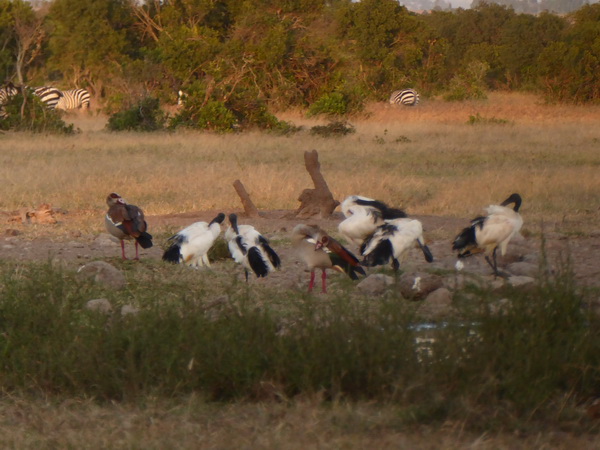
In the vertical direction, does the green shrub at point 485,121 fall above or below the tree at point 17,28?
below

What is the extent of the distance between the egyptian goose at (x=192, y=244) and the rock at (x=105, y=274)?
56 centimetres

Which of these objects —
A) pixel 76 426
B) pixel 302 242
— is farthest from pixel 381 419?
pixel 302 242

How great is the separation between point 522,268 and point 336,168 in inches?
284

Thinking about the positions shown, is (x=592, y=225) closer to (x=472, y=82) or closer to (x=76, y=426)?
(x=76, y=426)

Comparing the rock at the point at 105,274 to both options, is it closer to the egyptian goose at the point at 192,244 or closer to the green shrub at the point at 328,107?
the egyptian goose at the point at 192,244

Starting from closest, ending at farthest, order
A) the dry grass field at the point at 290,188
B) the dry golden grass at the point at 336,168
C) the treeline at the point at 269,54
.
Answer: the dry grass field at the point at 290,188 < the dry golden grass at the point at 336,168 < the treeline at the point at 269,54

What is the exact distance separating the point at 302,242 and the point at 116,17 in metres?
27.1

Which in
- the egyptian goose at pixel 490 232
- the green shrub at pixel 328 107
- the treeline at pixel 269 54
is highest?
the treeline at pixel 269 54

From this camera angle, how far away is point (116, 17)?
31547 mm

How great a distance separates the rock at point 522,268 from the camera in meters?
6.74

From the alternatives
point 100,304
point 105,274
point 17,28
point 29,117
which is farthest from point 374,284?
point 17,28

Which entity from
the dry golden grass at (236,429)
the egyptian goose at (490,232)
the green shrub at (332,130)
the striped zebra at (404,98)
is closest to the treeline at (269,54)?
the striped zebra at (404,98)

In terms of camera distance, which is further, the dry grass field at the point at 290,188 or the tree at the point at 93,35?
the tree at the point at 93,35

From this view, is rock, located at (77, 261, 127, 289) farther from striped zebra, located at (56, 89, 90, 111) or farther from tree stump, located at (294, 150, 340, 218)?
striped zebra, located at (56, 89, 90, 111)
